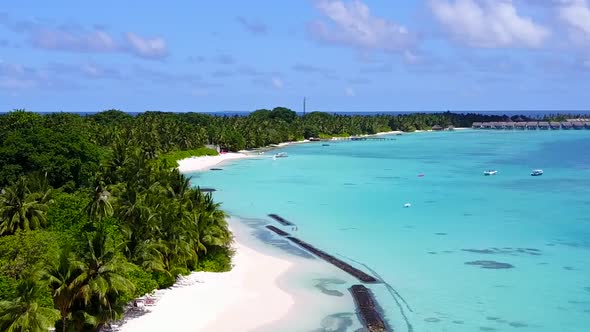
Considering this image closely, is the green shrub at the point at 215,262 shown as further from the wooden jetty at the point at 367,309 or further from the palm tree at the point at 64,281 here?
the palm tree at the point at 64,281

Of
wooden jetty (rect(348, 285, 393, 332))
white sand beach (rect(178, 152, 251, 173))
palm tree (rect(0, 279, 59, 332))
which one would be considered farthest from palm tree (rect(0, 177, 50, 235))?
white sand beach (rect(178, 152, 251, 173))

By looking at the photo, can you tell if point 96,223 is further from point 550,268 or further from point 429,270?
point 550,268

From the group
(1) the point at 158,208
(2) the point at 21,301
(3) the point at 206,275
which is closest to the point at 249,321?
(3) the point at 206,275

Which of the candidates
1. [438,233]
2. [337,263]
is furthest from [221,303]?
[438,233]

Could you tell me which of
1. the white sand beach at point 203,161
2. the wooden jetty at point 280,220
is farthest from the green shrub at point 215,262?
the white sand beach at point 203,161

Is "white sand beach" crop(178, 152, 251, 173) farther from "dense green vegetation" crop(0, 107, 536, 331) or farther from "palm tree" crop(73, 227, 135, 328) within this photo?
"palm tree" crop(73, 227, 135, 328)

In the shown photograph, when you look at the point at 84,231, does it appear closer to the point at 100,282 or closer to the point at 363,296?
the point at 100,282
